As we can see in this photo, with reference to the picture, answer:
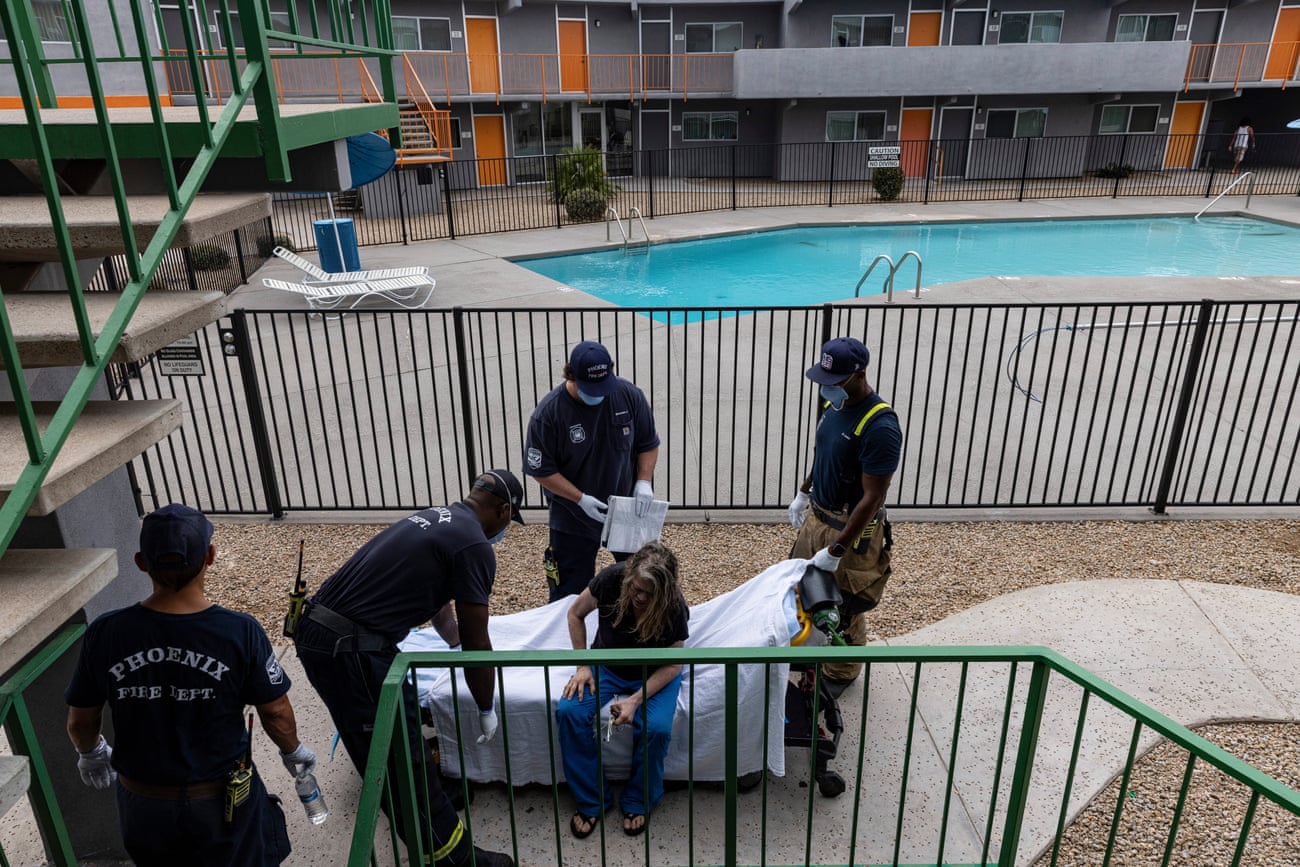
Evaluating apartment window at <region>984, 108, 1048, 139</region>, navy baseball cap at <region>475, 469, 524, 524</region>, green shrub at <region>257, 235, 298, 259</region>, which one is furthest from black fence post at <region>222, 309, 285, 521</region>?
apartment window at <region>984, 108, 1048, 139</region>

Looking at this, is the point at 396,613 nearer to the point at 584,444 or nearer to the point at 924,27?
the point at 584,444

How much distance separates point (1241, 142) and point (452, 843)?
1270 inches

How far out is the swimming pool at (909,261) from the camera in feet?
56.3

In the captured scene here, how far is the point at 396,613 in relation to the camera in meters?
3.45

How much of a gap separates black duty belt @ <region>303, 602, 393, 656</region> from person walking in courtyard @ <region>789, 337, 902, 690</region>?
6.99 ft

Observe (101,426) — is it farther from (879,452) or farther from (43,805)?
(879,452)

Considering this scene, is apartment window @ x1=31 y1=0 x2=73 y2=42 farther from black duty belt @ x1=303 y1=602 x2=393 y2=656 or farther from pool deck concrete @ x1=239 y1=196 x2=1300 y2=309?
black duty belt @ x1=303 y1=602 x2=393 y2=656

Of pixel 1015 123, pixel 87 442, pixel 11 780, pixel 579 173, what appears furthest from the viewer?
pixel 1015 123

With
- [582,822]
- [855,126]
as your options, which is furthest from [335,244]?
[855,126]

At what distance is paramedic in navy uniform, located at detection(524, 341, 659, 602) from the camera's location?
15.9 ft

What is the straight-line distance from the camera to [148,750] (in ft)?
9.29

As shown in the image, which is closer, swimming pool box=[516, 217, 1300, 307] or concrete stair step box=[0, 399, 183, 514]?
Result: concrete stair step box=[0, 399, 183, 514]

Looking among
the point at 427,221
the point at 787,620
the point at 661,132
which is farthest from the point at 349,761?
the point at 661,132

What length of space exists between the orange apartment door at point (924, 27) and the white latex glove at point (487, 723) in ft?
94.2
